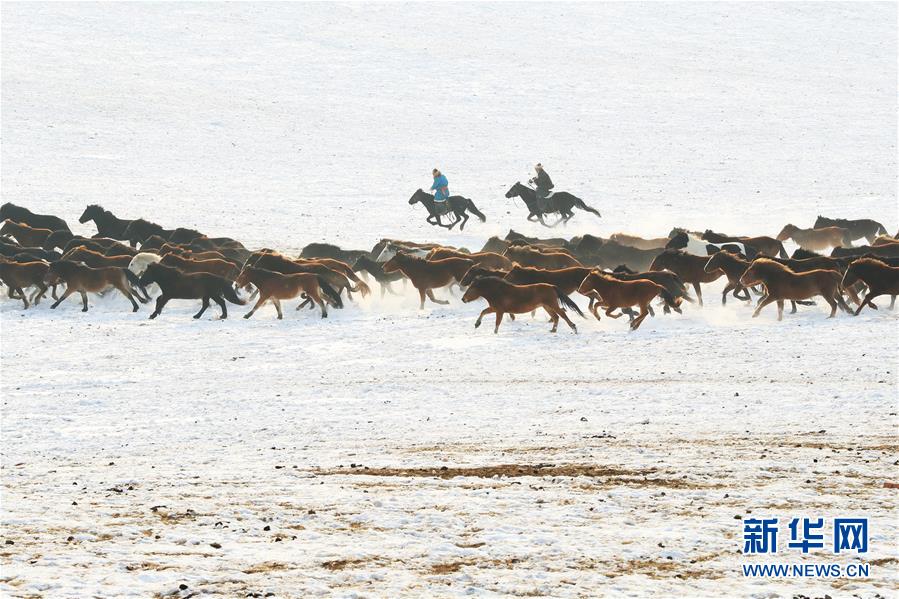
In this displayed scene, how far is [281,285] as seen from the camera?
19125mm

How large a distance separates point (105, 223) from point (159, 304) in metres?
8.74

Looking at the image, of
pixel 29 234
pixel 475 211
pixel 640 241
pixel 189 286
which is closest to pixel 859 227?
pixel 640 241

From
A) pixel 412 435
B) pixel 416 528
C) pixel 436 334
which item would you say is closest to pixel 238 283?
pixel 436 334

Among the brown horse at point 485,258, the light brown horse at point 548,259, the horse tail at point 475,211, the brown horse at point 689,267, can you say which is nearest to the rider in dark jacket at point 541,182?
the horse tail at point 475,211

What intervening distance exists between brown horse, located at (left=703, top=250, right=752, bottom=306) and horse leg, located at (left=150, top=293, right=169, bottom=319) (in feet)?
29.4

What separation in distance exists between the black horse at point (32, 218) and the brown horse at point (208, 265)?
725 centimetres

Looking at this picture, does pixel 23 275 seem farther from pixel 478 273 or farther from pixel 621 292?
pixel 621 292

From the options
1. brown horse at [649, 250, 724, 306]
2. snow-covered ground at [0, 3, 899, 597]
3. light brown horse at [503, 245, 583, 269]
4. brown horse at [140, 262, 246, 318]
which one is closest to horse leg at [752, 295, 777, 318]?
snow-covered ground at [0, 3, 899, 597]

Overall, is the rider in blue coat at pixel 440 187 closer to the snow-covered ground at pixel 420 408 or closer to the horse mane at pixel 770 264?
the snow-covered ground at pixel 420 408

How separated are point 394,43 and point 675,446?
51.4 meters

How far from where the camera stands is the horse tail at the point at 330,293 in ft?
63.9

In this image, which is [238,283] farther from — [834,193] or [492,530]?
[834,193]

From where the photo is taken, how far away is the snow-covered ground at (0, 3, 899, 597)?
7.84 metres

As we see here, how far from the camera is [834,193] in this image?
3556 cm
